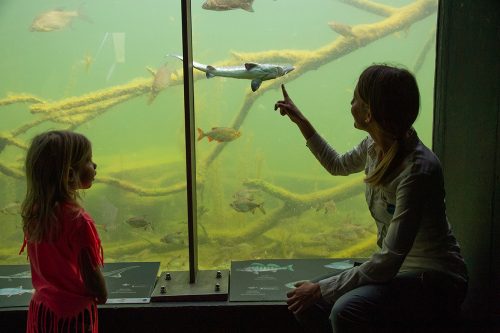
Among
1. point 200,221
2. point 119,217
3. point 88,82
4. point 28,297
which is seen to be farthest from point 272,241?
point 28,297

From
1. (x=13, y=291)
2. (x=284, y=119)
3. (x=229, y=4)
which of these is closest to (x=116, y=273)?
(x=13, y=291)

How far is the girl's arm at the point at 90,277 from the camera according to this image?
1712mm

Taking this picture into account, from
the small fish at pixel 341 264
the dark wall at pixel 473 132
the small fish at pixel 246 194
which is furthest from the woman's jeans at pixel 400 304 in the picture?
the small fish at pixel 246 194

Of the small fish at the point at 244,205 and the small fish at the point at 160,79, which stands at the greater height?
the small fish at the point at 160,79

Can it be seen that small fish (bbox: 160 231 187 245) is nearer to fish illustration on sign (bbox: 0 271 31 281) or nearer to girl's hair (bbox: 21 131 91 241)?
fish illustration on sign (bbox: 0 271 31 281)

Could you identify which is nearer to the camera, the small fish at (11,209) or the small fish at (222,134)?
the small fish at (222,134)

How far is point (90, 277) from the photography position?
68.0 inches

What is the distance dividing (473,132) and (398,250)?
3.79 feet

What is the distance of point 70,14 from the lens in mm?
5027

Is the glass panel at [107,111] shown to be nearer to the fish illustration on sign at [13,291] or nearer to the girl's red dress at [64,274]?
the fish illustration on sign at [13,291]

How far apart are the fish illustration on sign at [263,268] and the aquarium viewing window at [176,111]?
110 cm

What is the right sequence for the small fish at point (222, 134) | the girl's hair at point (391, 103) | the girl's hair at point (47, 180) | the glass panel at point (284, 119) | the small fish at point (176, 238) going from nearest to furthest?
the girl's hair at point (47, 180) → the girl's hair at point (391, 103) → the small fish at point (222, 134) → the small fish at point (176, 238) → the glass panel at point (284, 119)

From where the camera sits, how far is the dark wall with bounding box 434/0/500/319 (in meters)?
2.42

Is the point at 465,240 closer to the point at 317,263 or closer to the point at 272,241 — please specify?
the point at 317,263
